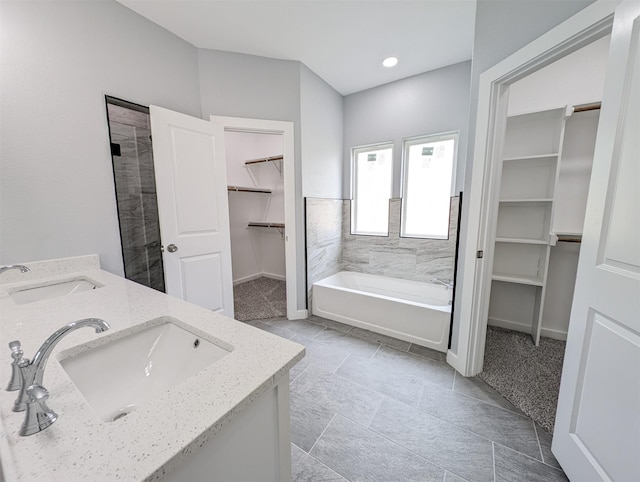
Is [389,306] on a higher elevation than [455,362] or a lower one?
higher

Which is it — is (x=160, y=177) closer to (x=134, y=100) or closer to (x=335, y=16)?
(x=134, y=100)

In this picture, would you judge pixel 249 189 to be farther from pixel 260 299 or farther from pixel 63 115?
pixel 63 115

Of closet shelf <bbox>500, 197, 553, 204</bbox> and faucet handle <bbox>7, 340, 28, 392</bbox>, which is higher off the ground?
closet shelf <bbox>500, 197, 553, 204</bbox>

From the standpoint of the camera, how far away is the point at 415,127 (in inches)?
111

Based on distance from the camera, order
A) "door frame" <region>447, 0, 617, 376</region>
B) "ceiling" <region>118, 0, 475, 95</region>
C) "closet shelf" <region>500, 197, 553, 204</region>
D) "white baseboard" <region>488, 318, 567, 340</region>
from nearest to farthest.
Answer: "door frame" <region>447, 0, 617, 376</region> → "ceiling" <region>118, 0, 475, 95</region> → "closet shelf" <region>500, 197, 553, 204</region> → "white baseboard" <region>488, 318, 567, 340</region>

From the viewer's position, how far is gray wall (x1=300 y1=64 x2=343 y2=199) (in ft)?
8.65

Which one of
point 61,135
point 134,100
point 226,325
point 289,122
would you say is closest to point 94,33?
point 134,100

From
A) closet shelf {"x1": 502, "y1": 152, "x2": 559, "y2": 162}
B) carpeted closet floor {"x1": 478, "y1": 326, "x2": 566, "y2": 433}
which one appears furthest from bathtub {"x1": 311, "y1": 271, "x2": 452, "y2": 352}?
closet shelf {"x1": 502, "y1": 152, "x2": 559, "y2": 162}

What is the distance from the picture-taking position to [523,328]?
246 cm

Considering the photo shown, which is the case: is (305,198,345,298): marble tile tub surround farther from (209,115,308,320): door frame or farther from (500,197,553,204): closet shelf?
(500,197,553,204): closet shelf

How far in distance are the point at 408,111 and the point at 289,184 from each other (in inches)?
63.7

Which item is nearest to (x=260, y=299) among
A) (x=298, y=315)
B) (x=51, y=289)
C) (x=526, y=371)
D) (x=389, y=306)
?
(x=298, y=315)

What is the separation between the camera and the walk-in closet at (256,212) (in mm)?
3912

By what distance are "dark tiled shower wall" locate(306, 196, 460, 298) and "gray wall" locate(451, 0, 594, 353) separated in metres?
0.98
